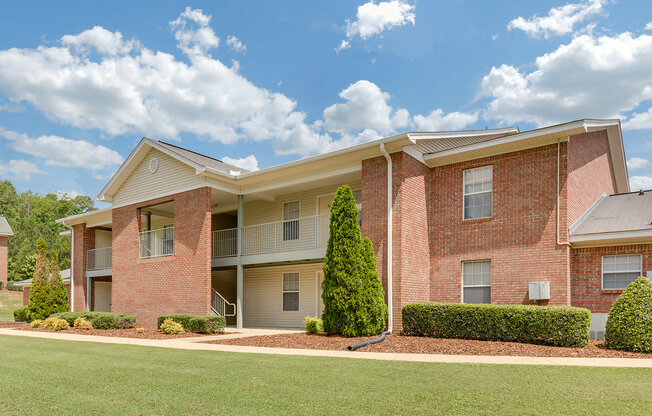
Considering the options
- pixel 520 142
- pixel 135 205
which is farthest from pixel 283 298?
pixel 520 142

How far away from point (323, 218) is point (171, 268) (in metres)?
6.05

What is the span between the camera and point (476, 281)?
15.3 m

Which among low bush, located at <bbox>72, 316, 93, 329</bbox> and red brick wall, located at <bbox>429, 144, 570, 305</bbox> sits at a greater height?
red brick wall, located at <bbox>429, 144, 570, 305</bbox>

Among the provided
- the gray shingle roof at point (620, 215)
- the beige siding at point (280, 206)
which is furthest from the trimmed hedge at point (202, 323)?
the gray shingle roof at point (620, 215)

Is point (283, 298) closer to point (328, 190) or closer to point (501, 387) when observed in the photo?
point (328, 190)

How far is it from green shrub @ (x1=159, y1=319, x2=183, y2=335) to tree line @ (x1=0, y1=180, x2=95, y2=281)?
3571 centimetres

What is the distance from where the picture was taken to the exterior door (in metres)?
18.7

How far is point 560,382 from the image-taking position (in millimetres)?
7336

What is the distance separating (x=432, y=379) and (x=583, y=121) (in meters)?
9.22

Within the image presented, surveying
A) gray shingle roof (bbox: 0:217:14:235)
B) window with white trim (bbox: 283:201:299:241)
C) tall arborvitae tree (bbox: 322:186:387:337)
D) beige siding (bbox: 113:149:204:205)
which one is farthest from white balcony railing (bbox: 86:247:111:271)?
gray shingle roof (bbox: 0:217:14:235)

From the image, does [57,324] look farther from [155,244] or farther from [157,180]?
[157,180]

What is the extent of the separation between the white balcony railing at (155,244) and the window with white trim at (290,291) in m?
4.76

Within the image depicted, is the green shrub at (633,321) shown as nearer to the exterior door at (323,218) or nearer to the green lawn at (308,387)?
the green lawn at (308,387)

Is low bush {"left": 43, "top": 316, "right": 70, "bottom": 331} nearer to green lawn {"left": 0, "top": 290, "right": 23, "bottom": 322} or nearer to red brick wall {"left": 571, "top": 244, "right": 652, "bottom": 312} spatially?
red brick wall {"left": 571, "top": 244, "right": 652, "bottom": 312}
